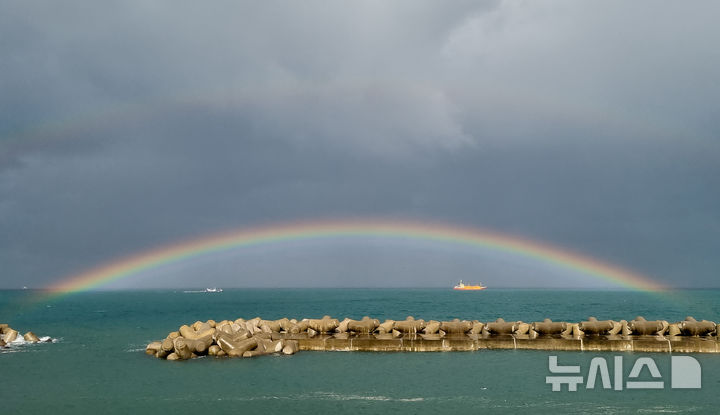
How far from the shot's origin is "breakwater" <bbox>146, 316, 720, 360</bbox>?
34531 mm

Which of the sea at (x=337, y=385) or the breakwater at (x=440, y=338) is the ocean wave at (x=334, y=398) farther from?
the breakwater at (x=440, y=338)

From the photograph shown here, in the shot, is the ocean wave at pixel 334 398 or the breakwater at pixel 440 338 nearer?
the ocean wave at pixel 334 398

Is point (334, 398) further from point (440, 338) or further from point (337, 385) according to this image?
point (440, 338)

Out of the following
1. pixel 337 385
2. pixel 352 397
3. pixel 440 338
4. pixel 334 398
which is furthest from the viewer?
pixel 440 338

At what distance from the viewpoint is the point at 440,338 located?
122 feet

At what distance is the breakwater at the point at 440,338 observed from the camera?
3453 centimetres

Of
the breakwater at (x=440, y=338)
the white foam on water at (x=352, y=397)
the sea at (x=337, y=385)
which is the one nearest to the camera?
the sea at (x=337, y=385)

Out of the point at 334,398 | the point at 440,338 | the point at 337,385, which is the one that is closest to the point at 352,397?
the point at 334,398

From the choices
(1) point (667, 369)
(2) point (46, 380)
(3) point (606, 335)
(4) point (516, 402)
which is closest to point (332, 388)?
(4) point (516, 402)

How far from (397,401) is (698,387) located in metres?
13.6

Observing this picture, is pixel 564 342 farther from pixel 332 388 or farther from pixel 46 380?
pixel 46 380

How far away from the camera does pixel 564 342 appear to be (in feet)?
117

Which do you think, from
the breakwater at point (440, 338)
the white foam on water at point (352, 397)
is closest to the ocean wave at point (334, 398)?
the white foam on water at point (352, 397)

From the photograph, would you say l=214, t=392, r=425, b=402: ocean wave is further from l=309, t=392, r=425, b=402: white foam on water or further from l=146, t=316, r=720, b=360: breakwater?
l=146, t=316, r=720, b=360: breakwater
